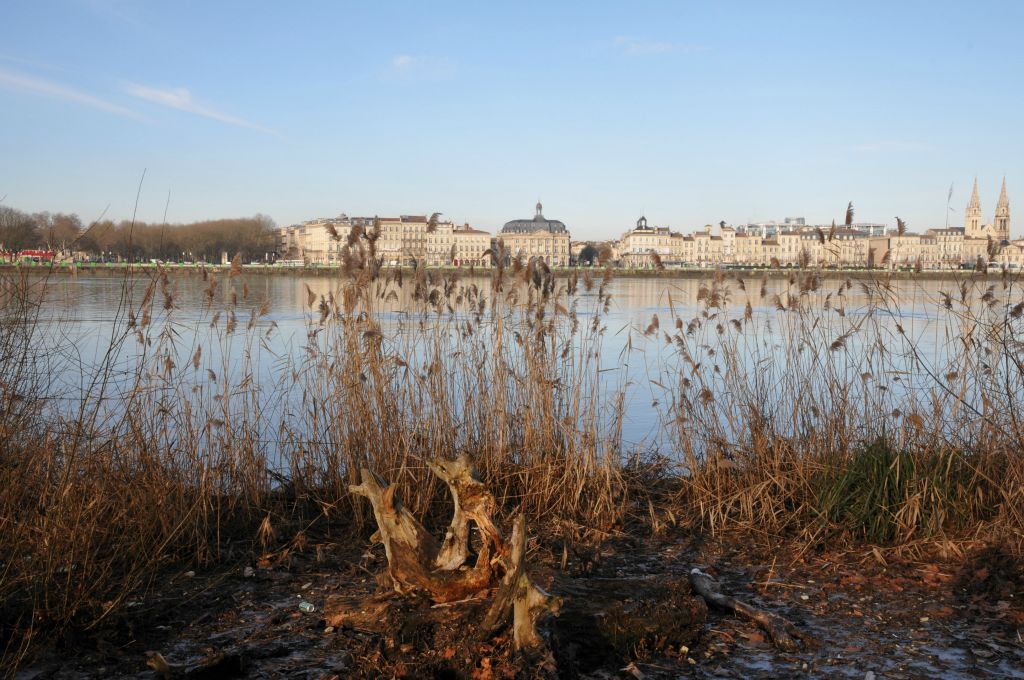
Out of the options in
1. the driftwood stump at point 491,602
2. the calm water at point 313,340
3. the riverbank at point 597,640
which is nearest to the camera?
the riverbank at point 597,640

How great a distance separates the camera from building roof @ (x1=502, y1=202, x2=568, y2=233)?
494 ft

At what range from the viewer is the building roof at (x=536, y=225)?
494ft

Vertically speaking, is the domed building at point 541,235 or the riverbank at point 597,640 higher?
the domed building at point 541,235

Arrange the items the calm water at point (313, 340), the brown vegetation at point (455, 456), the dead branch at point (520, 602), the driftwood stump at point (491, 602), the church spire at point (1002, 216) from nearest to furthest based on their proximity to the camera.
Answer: the dead branch at point (520, 602) → the driftwood stump at point (491, 602) → the brown vegetation at point (455, 456) → the calm water at point (313, 340) → the church spire at point (1002, 216)

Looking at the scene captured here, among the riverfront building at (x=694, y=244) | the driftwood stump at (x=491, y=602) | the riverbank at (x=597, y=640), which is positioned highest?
the riverfront building at (x=694, y=244)

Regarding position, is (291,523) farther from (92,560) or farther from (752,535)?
(752,535)

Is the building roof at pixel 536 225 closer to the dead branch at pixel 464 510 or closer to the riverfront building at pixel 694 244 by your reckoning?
the riverfront building at pixel 694 244

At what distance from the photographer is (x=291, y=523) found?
385 centimetres

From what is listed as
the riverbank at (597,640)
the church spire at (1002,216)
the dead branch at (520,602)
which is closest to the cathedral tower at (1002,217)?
the church spire at (1002,216)

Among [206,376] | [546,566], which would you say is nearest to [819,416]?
[546,566]

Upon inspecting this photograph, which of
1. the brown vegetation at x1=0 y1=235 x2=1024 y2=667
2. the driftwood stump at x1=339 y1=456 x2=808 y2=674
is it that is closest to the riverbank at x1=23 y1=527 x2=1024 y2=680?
the driftwood stump at x1=339 y1=456 x2=808 y2=674

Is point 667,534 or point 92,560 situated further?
point 667,534

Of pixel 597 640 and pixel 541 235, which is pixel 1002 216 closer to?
pixel 597 640

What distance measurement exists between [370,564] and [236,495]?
87cm
